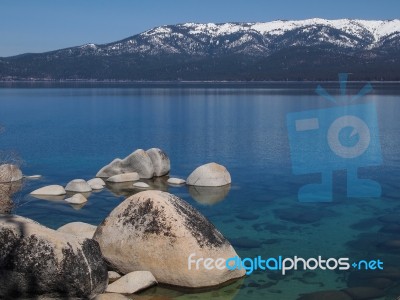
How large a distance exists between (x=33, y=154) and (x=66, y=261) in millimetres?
32745

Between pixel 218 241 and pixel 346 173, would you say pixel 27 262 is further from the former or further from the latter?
pixel 346 173

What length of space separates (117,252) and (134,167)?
1739 centimetres

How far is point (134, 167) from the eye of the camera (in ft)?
112

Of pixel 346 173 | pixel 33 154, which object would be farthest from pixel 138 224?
pixel 33 154

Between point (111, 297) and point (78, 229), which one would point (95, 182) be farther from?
point (111, 297)

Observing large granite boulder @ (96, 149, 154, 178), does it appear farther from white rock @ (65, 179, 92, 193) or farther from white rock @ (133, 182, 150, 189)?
white rock @ (65, 179, 92, 193)

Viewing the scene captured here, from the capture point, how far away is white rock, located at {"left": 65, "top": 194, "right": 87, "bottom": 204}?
27.0 meters

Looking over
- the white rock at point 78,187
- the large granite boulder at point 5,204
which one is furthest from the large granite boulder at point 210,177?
the large granite boulder at point 5,204

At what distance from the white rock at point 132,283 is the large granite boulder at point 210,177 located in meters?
15.1

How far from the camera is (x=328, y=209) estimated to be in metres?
25.5

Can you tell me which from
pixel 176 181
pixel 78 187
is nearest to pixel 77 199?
pixel 78 187

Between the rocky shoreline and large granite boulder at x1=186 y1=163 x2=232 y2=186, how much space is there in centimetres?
1186

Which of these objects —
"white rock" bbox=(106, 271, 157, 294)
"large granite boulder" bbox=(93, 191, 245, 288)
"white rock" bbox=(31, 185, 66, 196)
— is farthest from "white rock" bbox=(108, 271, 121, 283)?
"white rock" bbox=(31, 185, 66, 196)

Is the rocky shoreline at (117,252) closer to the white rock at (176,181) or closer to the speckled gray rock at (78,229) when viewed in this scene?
the speckled gray rock at (78,229)
